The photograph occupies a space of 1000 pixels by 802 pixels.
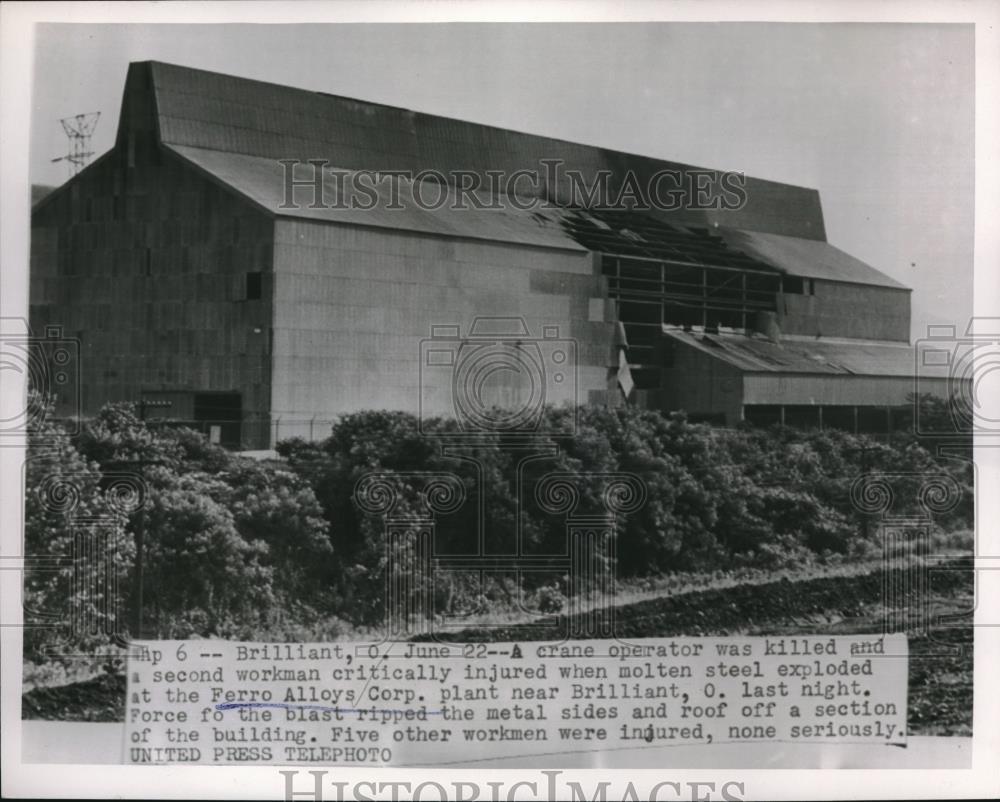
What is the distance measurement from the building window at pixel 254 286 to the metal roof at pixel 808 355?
85.7 inches

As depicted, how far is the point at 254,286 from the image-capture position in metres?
5.57

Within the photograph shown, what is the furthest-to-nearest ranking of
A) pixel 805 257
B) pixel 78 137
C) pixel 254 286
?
pixel 805 257, pixel 78 137, pixel 254 286

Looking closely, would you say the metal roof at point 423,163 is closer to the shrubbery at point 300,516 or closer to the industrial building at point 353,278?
the industrial building at point 353,278

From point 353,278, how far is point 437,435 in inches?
36.5

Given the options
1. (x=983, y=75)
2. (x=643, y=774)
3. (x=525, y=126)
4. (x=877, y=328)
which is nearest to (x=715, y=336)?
(x=877, y=328)

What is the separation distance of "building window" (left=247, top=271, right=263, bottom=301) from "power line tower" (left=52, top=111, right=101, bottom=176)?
1083 millimetres

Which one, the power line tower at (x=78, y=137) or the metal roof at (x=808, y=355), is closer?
the power line tower at (x=78, y=137)

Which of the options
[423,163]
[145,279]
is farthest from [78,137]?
[423,163]

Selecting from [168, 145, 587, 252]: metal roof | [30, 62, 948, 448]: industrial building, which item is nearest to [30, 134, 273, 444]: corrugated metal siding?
[30, 62, 948, 448]: industrial building

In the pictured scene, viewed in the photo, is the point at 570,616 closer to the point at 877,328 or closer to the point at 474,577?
the point at 474,577

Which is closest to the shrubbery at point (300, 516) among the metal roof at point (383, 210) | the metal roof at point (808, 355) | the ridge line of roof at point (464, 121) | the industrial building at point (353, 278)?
the industrial building at point (353, 278)

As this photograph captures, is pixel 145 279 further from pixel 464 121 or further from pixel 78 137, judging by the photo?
pixel 464 121

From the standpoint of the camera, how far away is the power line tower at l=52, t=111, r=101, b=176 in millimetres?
5664

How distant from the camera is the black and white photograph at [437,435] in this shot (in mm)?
5594
